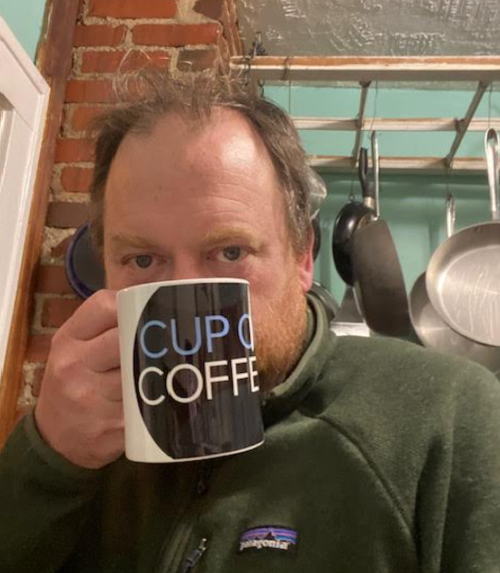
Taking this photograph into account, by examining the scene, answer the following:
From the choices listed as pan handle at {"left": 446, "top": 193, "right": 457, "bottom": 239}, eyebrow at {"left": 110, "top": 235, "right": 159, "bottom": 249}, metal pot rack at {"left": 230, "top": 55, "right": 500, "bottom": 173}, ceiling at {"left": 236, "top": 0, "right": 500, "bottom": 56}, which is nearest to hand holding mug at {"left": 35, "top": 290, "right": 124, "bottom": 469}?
eyebrow at {"left": 110, "top": 235, "right": 159, "bottom": 249}

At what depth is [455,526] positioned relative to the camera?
0.52 m

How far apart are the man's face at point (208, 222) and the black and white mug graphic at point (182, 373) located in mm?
164

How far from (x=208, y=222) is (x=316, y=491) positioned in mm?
279

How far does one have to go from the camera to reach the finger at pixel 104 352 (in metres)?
0.48

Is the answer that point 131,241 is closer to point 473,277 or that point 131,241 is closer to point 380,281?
point 380,281

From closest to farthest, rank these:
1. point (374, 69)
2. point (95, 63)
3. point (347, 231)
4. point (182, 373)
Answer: point (182, 373), point (374, 69), point (95, 63), point (347, 231)

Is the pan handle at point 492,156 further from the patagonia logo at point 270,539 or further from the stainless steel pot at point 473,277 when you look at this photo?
the patagonia logo at point 270,539

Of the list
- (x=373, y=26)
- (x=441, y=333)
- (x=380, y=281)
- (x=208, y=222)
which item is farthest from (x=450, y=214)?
(x=208, y=222)

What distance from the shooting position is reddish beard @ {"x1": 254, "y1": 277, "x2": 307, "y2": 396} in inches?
23.6

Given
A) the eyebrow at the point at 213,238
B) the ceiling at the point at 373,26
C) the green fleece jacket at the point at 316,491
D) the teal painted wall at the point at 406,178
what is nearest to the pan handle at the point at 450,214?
the teal painted wall at the point at 406,178

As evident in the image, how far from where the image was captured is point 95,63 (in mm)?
1417

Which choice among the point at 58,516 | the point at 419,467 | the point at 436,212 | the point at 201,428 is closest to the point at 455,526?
the point at 419,467

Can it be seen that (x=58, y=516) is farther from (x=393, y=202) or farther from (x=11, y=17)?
(x=393, y=202)

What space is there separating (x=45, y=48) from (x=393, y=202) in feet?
3.27
